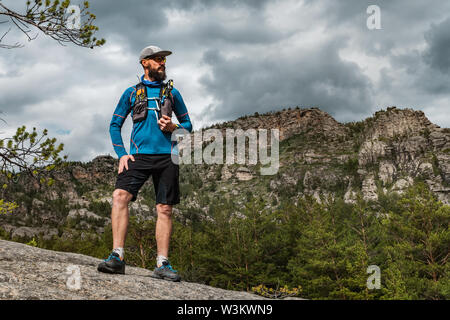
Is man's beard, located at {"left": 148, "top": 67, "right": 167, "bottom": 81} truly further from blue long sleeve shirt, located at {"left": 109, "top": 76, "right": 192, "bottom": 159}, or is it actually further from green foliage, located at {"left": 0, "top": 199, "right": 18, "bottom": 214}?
green foliage, located at {"left": 0, "top": 199, "right": 18, "bottom": 214}

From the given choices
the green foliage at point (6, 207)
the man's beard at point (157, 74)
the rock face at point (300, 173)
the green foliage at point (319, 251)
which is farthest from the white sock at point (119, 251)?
the rock face at point (300, 173)

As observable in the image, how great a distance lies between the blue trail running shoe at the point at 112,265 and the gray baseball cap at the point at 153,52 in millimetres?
2060

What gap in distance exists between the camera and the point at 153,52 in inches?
158

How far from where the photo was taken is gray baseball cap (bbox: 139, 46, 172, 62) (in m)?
4.00

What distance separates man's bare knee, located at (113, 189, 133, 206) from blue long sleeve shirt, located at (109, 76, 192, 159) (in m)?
0.41

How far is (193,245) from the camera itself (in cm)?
3962

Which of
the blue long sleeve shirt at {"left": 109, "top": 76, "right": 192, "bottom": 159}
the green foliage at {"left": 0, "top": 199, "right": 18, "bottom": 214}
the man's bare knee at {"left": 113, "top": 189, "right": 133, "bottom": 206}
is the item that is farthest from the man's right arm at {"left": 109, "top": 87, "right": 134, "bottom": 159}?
the green foliage at {"left": 0, "top": 199, "right": 18, "bottom": 214}

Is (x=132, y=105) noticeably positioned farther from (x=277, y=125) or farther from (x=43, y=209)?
(x=277, y=125)

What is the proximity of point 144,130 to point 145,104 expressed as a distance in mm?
273

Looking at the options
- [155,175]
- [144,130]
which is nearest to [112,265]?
[155,175]

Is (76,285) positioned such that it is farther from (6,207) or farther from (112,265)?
(6,207)

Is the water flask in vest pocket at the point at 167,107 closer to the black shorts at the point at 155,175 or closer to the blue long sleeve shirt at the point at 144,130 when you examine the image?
the blue long sleeve shirt at the point at 144,130

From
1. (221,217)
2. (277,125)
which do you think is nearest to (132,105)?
(221,217)
